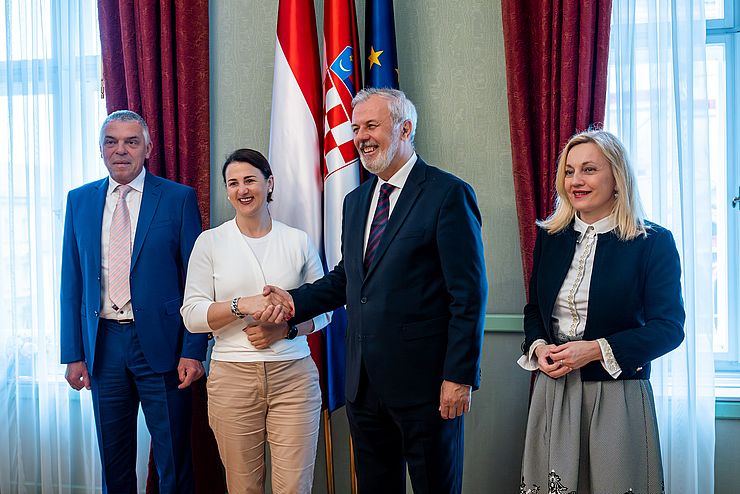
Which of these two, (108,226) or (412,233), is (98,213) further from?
(412,233)

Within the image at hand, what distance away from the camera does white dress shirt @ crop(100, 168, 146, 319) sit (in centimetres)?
246

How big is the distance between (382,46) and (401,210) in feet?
3.24

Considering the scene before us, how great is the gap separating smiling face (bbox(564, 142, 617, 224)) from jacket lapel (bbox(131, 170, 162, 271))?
4.86 ft

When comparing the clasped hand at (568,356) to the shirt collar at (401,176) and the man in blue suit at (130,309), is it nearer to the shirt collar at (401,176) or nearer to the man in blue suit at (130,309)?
the shirt collar at (401,176)

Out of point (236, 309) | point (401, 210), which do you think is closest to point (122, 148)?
point (236, 309)

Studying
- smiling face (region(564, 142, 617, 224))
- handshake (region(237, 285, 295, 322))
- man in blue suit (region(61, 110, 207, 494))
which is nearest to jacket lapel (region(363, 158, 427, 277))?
handshake (region(237, 285, 295, 322))

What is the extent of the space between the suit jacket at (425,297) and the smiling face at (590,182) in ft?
1.00

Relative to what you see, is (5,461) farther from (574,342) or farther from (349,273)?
(574,342)

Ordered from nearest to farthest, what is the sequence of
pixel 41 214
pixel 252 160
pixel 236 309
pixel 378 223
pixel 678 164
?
pixel 378 223 < pixel 236 309 < pixel 252 160 < pixel 678 164 < pixel 41 214

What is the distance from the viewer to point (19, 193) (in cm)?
306

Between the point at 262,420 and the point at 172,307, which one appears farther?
the point at 172,307

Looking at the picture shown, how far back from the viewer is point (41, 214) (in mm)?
3047

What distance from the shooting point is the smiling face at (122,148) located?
2482 mm

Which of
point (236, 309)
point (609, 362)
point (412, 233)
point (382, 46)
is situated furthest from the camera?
point (382, 46)
